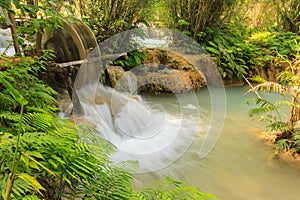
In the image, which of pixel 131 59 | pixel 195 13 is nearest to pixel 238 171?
pixel 131 59

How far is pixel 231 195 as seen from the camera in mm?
2682

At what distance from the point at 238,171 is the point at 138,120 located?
2051 millimetres

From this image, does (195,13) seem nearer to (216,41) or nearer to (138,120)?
(216,41)

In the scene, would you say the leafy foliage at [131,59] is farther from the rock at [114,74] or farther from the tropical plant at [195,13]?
the tropical plant at [195,13]

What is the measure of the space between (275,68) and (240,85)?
4.61 feet

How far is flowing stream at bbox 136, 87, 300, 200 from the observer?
2775mm

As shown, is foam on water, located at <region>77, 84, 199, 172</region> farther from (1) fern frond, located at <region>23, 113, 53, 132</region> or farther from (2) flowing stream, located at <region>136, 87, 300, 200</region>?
(1) fern frond, located at <region>23, 113, 53, 132</region>

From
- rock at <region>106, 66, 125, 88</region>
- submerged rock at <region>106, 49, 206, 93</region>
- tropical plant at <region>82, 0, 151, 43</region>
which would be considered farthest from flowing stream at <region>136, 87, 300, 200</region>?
tropical plant at <region>82, 0, 151, 43</region>

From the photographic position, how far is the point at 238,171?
3.19 meters

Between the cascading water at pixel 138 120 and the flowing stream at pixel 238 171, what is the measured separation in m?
0.18

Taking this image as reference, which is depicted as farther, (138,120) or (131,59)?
Answer: (131,59)

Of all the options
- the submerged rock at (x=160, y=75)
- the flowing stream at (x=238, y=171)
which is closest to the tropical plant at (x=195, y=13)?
the submerged rock at (x=160, y=75)

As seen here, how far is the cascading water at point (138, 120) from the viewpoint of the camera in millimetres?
3723

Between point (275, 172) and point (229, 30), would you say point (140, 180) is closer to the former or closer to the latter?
point (275, 172)
